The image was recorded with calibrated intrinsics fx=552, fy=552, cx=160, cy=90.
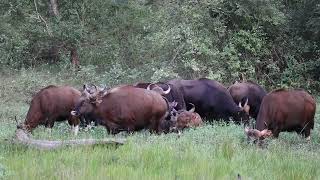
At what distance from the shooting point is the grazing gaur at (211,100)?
631 inches

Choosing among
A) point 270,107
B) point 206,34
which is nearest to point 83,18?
point 206,34

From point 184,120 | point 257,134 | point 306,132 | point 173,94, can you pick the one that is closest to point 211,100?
point 173,94

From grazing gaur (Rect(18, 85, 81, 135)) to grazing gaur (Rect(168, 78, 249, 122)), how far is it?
136 inches

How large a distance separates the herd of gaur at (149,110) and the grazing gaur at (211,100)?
0.10 feet

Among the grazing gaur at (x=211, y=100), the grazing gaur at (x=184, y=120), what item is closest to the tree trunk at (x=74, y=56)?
the grazing gaur at (x=211, y=100)

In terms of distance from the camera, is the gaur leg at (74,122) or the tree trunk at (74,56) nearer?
the gaur leg at (74,122)

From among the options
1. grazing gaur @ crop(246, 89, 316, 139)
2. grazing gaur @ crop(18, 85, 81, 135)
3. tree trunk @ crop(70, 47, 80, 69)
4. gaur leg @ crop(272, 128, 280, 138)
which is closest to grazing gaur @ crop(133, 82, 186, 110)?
grazing gaur @ crop(18, 85, 81, 135)

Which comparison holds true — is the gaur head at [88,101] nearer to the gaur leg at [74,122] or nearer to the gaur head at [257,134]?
the gaur leg at [74,122]

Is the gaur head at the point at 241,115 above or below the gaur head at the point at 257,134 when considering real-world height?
below

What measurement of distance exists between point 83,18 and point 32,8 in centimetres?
266

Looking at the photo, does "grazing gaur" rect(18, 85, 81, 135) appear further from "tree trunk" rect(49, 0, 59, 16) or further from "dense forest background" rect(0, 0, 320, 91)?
"tree trunk" rect(49, 0, 59, 16)

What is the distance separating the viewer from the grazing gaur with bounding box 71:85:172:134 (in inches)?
509

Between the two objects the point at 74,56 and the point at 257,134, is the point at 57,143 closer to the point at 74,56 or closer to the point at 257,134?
the point at 257,134

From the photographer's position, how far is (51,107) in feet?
47.0
